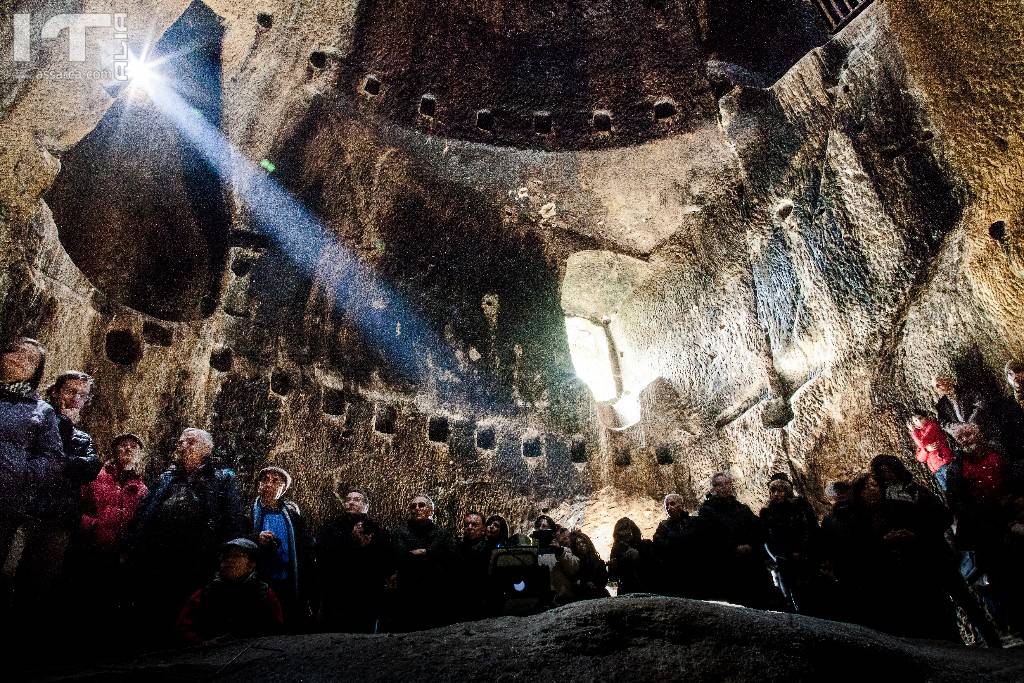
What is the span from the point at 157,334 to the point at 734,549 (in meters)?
6.04

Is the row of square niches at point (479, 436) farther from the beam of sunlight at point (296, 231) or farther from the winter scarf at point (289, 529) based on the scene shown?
the winter scarf at point (289, 529)

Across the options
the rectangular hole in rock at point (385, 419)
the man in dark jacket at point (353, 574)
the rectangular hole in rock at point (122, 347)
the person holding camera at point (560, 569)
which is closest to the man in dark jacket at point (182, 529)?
the man in dark jacket at point (353, 574)

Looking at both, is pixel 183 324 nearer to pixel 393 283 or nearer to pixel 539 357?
pixel 393 283

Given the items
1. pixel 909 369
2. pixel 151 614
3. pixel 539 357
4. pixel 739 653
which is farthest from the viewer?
pixel 539 357

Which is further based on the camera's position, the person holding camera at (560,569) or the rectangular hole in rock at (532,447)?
the rectangular hole in rock at (532,447)

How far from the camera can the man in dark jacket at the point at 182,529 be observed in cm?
314

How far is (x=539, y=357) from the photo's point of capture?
9.08m

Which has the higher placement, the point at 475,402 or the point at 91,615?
the point at 475,402

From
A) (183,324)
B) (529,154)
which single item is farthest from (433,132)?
(183,324)

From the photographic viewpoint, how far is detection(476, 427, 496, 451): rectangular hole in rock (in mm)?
8117

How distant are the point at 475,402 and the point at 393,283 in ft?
7.03

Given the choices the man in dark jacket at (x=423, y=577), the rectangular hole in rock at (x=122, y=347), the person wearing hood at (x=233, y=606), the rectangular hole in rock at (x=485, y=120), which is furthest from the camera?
the rectangular hole in rock at (x=485, y=120)

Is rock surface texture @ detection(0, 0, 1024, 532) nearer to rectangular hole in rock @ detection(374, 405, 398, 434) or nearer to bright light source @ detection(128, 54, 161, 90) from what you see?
rectangular hole in rock @ detection(374, 405, 398, 434)

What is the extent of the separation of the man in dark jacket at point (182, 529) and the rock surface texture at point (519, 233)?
240 centimetres
